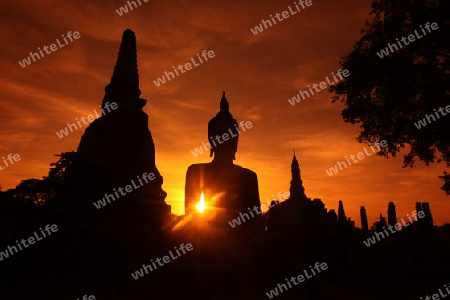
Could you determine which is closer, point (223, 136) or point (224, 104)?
point (223, 136)

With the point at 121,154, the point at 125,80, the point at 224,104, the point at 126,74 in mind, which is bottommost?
the point at 121,154

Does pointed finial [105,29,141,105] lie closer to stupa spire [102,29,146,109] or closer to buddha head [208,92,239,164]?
stupa spire [102,29,146,109]

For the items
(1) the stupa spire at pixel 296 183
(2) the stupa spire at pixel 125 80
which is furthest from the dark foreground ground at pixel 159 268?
(1) the stupa spire at pixel 296 183

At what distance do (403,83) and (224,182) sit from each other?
8362 millimetres

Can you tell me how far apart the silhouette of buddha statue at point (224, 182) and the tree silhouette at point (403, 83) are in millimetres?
6335

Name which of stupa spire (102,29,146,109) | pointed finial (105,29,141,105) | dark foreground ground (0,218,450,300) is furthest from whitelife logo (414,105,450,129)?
pointed finial (105,29,141,105)

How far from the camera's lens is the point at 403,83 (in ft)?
42.4

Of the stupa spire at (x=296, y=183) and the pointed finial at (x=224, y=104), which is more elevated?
the pointed finial at (x=224, y=104)

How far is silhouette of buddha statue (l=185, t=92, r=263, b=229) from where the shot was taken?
37.0ft

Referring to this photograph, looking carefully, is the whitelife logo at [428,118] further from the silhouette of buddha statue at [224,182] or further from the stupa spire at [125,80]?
the stupa spire at [125,80]

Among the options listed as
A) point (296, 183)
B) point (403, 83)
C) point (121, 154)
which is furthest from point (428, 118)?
point (296, 183)

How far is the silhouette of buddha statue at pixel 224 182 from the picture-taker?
37.0 ft

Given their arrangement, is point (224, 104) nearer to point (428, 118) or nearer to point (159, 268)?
point (159, 268)

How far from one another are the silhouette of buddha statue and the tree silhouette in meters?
6.33
